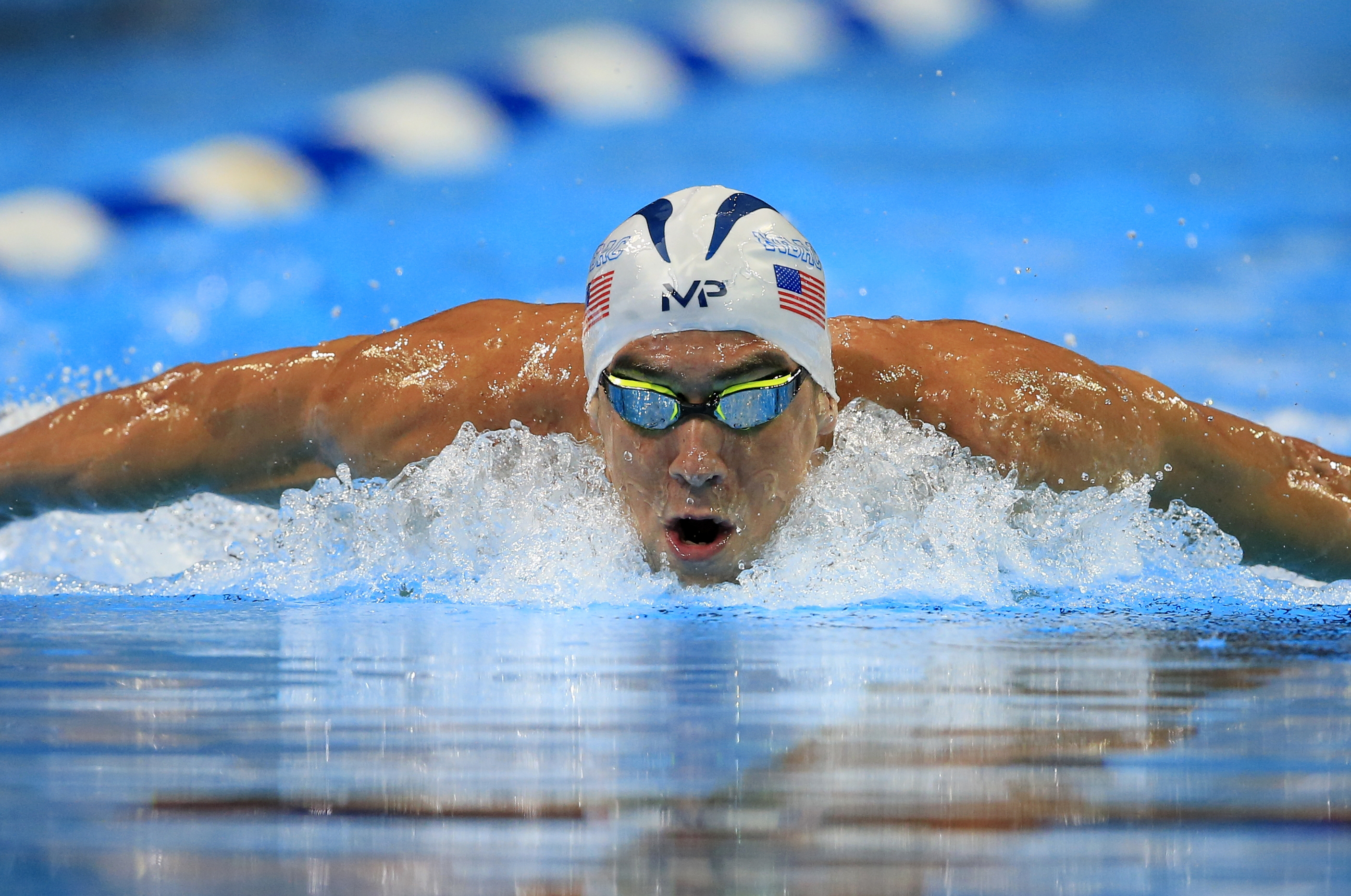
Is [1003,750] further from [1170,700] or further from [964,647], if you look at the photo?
[964,647]

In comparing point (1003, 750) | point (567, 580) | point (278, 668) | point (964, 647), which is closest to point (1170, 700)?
point (1003, 750)

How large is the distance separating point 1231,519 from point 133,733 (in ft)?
10.1

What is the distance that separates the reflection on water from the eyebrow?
1140 mm

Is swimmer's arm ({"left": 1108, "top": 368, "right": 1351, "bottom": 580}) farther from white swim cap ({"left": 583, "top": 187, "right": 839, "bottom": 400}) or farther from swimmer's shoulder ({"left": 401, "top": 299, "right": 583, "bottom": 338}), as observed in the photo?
swimmer's shoulder ({"left": 401, "top": 299, "right": 583, "bottom": 338})

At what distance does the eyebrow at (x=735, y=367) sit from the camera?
2969 mm

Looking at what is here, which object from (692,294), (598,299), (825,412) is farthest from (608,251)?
(825,412)

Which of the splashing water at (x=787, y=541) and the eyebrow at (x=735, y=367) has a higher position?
the eyebrow at (x=735, y=367)

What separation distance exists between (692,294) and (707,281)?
50 mm

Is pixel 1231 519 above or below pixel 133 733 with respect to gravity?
above

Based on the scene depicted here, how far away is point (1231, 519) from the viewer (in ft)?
11.7

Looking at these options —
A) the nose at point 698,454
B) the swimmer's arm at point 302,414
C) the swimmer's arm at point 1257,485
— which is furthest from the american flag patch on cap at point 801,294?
the swimmer's arm at point 1257,485

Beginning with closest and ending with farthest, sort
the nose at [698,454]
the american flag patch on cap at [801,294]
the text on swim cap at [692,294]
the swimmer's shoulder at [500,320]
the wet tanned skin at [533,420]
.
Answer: the nose at [698,454] → the text on swim cap at [692,294] → the american flag patch on cap at [801,294] → the wet tanned skin at [533,420] → the swimmer's shoulder at [500,320]

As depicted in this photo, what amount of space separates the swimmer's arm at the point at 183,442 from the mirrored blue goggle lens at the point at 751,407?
123 centimetres

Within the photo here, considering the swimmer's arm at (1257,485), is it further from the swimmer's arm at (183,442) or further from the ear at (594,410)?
the swimmer's arm at (183,442)
